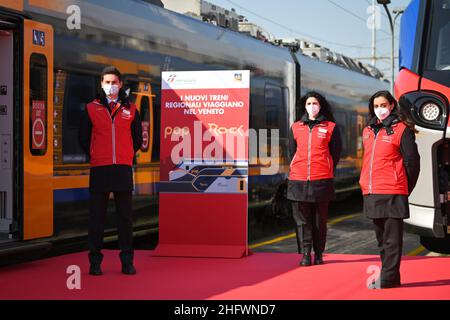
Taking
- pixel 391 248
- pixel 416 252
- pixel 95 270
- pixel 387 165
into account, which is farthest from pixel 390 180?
pixel 416 252

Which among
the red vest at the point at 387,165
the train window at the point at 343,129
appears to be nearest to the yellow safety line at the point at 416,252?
the red vest at the point at 387,165

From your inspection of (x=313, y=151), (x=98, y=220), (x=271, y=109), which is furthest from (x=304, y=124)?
(x=271, y=109)

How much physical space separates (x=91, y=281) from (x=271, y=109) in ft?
23.1

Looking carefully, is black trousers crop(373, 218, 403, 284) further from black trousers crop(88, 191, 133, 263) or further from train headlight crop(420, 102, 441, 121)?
black trousers crop(88, 191, 133, 263)

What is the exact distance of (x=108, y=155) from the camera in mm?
6746

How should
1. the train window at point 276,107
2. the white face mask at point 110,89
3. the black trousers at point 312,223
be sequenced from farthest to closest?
1. the train window at point 276,107
2. the black trousers at point 312,223
3. the white face mask at point 110,89

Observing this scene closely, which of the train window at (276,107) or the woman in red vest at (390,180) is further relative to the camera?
the train window at (276,107)

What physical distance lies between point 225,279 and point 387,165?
Answer: 178cm

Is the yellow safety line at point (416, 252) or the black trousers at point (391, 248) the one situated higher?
the black trousers at point (391, 248)

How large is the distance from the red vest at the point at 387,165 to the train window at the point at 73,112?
3226mm

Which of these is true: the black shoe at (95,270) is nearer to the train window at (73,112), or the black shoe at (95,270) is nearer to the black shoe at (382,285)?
the train window at (73,112)

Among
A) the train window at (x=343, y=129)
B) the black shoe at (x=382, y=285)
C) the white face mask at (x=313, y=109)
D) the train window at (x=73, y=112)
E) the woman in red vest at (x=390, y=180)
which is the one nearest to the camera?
the woman in red vest at (x=390, y=180)

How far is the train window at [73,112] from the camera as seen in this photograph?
25.3ft
